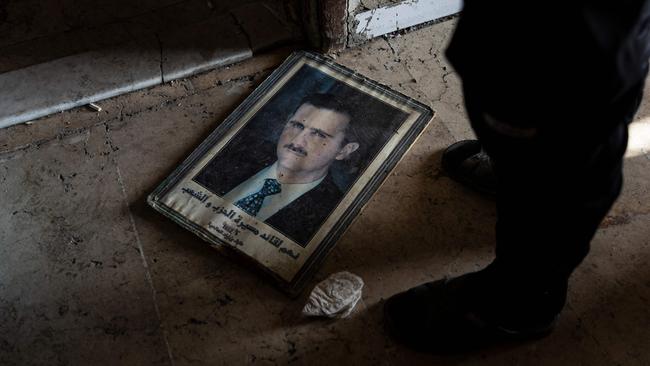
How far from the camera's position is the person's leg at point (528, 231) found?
588mm

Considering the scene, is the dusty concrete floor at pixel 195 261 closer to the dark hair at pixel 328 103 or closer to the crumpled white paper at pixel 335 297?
the crumpled white paper at pixel 335 297

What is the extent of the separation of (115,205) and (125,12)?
61cm

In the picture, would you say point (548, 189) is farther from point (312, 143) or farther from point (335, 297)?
point (312, 143)

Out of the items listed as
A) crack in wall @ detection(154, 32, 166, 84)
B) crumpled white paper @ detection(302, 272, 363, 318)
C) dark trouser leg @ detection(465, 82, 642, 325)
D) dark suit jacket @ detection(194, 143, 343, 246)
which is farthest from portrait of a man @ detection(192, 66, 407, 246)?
dark trouser leg @ detection(465, 82, 642, 325)

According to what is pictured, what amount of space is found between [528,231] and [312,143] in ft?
2.06

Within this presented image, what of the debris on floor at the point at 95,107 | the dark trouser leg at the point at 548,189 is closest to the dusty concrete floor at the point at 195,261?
the debris on floor at the point at 95,107

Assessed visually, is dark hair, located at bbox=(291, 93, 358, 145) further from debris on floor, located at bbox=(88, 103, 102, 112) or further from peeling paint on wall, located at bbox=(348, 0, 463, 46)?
debris on floor, located at bbox=(88, 103, 102, 112)

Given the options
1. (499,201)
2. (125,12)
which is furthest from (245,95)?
(499,201)

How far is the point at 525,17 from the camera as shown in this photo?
1.62 feet

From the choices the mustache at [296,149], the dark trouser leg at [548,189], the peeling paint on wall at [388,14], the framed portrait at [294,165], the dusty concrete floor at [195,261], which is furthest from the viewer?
the peeling paint on wall at [388,14]

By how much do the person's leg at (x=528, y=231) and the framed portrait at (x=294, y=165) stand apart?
0.76 feet

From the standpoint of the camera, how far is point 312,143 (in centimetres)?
124

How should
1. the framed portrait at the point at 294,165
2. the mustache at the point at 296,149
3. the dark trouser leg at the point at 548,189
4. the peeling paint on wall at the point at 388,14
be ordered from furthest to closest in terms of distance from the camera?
the peeling paint on wall at the point at 388,14 < the mustache at the point at 296,149 < the framed portrait at the point at 294,165 < the dark trouser leg at the point at 548,189

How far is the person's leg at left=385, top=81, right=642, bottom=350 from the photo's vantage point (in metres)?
0.59
